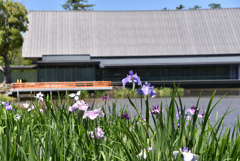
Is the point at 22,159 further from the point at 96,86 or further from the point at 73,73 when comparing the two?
the point at 73,73

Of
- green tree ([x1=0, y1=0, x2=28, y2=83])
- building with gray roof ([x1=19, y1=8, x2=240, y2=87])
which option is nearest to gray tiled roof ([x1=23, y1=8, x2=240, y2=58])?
building with gray roof ([x1=19, y1=8, x2=240, y2=87])

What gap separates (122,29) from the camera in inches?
1713

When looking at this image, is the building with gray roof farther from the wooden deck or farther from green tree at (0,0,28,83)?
the wooden deck

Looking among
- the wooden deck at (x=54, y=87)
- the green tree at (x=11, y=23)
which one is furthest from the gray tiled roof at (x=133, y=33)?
the wooden deck at (x=54, y=87)

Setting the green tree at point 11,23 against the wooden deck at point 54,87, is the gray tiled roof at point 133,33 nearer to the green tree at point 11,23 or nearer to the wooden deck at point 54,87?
the green tree at point 11,23

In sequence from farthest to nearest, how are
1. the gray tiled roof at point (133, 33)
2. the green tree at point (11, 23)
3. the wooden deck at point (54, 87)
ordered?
the gray tiled roof at point (133, 33) → the green tree at point (11, 23) → the wooden deck at point (54, 87)

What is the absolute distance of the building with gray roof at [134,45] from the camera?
127 feet

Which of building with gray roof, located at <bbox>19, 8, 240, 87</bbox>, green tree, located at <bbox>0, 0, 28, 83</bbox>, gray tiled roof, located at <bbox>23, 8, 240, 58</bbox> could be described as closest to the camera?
green tree, located at <bbox>0, 0, 28, 83</bbox>

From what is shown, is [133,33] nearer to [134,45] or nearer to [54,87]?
[134,45]

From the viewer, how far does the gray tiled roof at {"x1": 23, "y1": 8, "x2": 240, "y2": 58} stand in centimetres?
4098

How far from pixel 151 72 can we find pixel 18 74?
17.6 metres

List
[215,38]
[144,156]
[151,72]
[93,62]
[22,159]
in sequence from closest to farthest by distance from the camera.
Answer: [144,156], [22,159], [93,62], [151,72], [215,38]

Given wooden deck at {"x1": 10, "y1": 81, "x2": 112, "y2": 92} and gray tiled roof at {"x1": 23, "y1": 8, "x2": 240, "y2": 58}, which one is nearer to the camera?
wooden deck at {"x1": 10, "y1": 81, "x2": 112, "y2": 92}

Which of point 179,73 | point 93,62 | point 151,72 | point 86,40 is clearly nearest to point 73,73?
point 93,62
